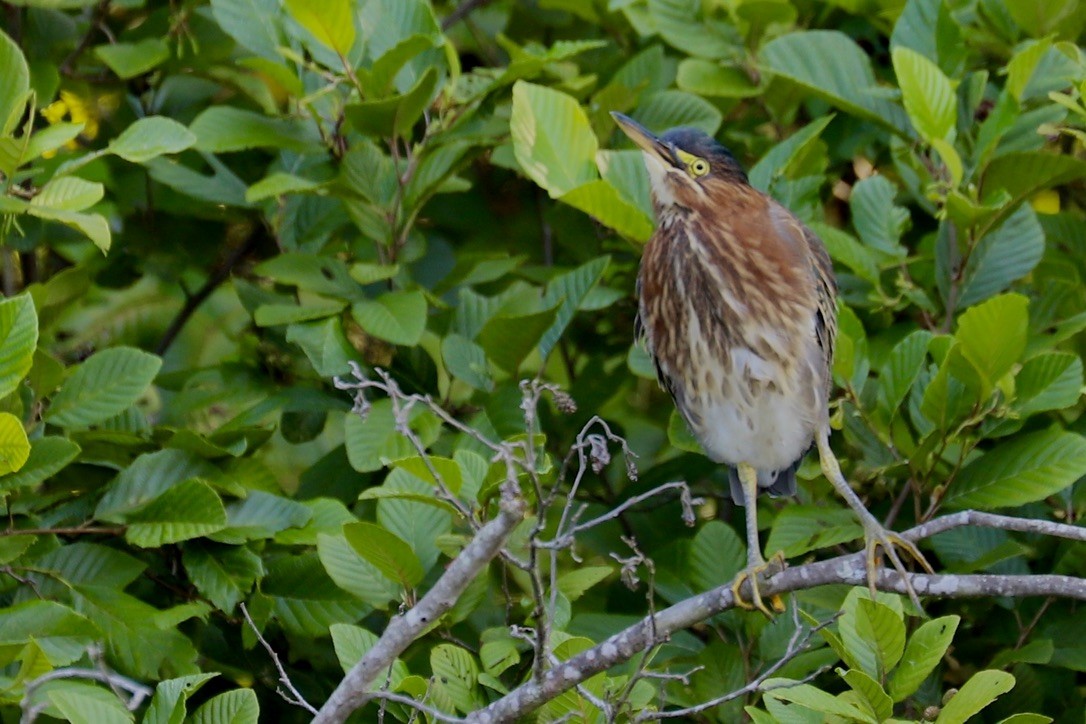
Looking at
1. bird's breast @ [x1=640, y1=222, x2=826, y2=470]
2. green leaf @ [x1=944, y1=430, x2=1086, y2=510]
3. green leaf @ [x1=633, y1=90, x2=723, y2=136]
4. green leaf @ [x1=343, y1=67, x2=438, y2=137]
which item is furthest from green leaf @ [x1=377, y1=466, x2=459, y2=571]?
green leaf @ [x1=633, y1=90, x2=723, y2=136]

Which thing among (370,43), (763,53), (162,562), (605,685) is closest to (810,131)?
(763,53)

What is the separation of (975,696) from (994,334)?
2.93 feet

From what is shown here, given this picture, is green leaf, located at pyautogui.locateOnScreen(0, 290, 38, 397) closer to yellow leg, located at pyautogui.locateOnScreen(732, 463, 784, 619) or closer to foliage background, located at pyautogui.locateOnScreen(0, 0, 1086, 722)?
foliage background, located at pyautogui.locateOnScreen(0, 0, 1086, 722)

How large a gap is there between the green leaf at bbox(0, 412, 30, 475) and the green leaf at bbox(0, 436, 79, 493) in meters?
0.14

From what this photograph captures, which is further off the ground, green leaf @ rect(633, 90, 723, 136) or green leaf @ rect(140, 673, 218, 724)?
green leaf @ rect(633, 90, 723, 136)

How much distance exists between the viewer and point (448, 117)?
3.87 metres

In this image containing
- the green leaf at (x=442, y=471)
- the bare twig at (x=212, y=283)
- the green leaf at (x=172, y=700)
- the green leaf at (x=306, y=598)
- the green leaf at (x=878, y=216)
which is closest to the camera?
the green leaf at (x=172, y=700)

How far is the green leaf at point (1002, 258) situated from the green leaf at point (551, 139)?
0.98 m

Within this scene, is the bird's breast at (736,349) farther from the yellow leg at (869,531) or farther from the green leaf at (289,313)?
the green leaf at (289,313)

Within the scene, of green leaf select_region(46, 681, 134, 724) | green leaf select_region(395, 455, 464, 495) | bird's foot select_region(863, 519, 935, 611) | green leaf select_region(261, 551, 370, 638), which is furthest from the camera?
green leaf select_region(261, 551, 370, 638)

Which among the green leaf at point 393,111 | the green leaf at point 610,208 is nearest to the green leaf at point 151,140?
the green leaf at point 393,111

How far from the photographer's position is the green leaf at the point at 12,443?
9.59ft

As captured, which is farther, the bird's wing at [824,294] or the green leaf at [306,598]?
the bird's wing at [824,294]

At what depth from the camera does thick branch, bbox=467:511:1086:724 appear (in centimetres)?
254
